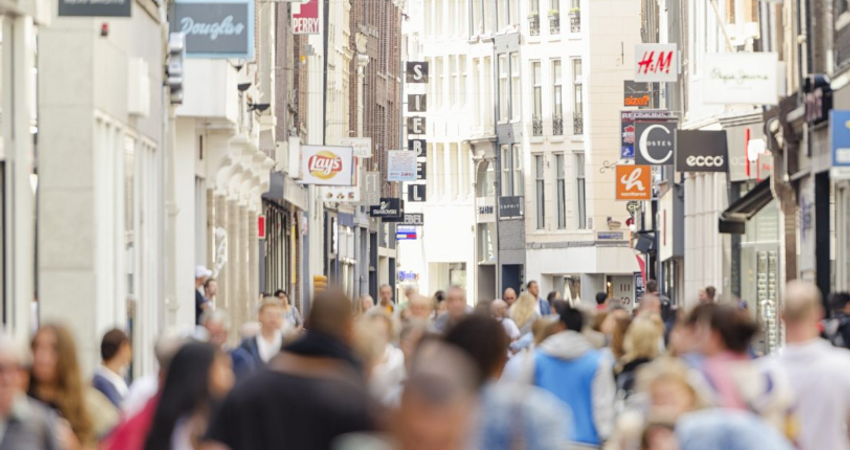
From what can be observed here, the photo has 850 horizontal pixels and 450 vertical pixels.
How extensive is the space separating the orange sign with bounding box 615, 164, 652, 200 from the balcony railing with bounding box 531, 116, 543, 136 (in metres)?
20.2

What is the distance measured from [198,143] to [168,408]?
808 inches

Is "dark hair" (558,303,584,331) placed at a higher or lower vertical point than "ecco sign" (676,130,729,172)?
lower

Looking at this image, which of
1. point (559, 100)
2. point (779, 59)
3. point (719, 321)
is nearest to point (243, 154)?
point (779, 59)

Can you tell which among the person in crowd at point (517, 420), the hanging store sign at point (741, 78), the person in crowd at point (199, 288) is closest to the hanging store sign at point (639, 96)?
the hanging store sign at point (741, 78)

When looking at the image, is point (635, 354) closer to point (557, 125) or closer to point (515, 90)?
point (557, 125)

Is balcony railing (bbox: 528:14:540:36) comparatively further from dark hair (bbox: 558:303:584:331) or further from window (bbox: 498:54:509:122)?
dark hair (bbox: 558:303:584:331)

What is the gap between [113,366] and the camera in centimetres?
1059

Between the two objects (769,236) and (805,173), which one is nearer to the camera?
(805,173)

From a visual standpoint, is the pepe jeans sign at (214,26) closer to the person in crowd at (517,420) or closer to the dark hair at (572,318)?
the dark hair at (572,318)

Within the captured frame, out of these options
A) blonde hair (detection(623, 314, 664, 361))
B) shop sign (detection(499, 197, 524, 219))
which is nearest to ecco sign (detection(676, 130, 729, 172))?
blonde hair (detection(623, 314, 664, 361))

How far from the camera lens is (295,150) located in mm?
41438

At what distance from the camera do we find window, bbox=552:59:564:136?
66312mm

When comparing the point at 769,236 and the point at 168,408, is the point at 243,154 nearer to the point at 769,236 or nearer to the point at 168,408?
the point at 769,236

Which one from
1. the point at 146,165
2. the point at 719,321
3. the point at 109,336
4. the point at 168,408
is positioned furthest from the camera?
the point at 146,165
